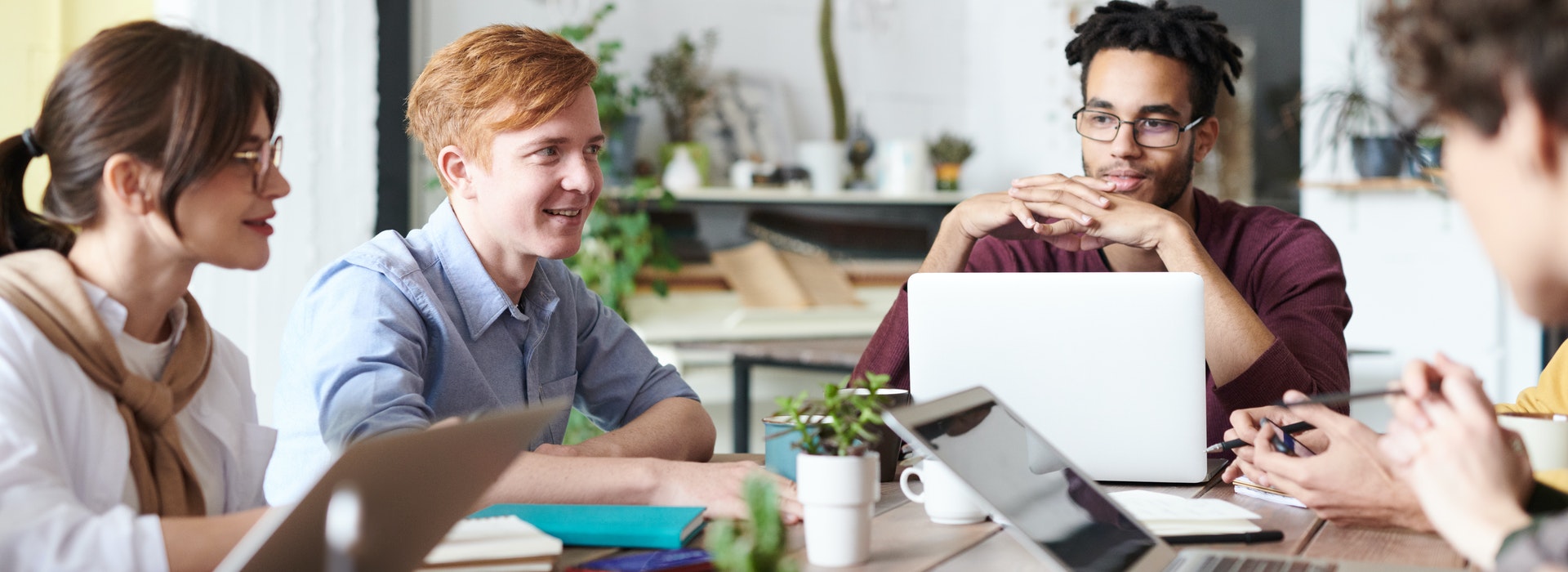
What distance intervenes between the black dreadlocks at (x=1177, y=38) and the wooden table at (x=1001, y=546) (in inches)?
35.2

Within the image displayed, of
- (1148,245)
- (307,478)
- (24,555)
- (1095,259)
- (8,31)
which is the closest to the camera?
(24,555)

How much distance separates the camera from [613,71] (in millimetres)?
3805

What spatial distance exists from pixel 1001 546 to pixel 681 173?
276cm

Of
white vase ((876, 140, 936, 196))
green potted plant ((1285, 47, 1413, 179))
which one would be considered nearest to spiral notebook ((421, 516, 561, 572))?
white vase ((876, 140, 936, 196))

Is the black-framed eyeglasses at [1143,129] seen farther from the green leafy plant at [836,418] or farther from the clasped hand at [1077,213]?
the green leafy plant at [836,418]

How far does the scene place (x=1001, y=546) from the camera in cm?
118

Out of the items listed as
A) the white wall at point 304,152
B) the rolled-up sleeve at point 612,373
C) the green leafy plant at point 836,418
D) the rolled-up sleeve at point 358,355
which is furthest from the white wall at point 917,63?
the green leafy plant at point 836,418

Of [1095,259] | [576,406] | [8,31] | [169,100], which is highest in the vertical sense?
[8,31]

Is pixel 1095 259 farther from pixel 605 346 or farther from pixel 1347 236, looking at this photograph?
pixel 1347 236

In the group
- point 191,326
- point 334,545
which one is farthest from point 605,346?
point 334,545

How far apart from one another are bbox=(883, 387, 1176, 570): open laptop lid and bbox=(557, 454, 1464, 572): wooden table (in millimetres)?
71

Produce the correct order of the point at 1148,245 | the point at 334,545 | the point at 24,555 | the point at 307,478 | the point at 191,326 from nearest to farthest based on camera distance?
the point at 334,545
the point at 24,555
the point at 191,326
the point at 307,478
the point at 1148,245

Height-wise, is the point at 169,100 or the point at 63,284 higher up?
the point at 169,100

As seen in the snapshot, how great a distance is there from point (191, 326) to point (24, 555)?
0.36m
